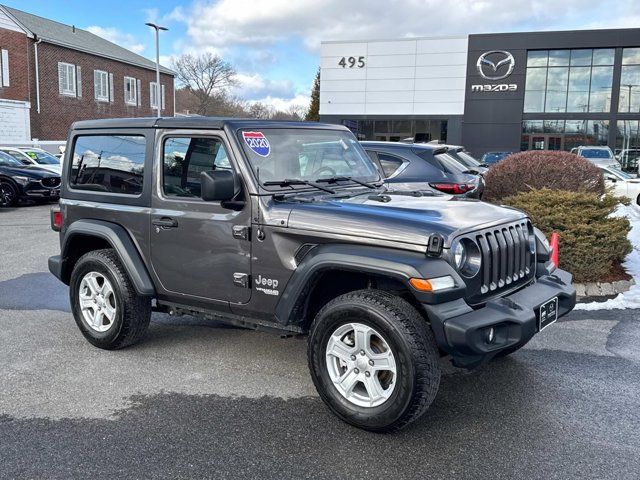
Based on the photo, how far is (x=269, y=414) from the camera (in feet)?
12.4

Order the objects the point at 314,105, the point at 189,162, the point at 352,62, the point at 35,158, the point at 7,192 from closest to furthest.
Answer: the point at 189,162
the point at 7,192
the point at 35,158
the point at 352,62
the point at 314,105

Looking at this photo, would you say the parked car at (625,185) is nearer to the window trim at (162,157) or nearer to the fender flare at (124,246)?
the window trim at (162,157)

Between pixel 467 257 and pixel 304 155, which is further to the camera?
pixel 304 155

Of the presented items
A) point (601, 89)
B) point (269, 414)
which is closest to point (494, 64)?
point (601, 89)

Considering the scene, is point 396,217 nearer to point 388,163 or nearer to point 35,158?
point 388,163

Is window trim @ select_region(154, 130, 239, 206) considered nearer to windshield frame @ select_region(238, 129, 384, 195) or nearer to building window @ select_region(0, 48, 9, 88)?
windshield frame @ select_region(238, 129, 384, 195)

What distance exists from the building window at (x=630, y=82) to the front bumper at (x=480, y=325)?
37.9 meters

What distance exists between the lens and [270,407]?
12.8ft

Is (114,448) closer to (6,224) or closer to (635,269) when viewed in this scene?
(635,269)

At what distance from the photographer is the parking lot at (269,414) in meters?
3.20

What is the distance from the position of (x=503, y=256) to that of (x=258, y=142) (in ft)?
6.07

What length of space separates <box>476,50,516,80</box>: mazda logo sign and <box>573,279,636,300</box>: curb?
1328 inches

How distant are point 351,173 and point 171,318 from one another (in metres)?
2.46

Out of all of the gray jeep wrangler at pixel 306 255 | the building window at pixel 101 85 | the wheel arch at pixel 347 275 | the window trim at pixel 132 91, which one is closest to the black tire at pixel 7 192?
the gray jeep wrangler at pixel 306 255
